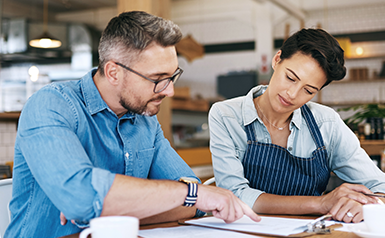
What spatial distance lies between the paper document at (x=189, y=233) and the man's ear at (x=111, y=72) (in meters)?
0.55

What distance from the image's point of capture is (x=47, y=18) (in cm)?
898

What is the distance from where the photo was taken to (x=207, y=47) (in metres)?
8.90

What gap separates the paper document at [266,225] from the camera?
1.13m

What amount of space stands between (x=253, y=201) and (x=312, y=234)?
464 millimetres

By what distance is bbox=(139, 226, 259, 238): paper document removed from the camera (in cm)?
109

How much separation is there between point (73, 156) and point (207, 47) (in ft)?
26.3

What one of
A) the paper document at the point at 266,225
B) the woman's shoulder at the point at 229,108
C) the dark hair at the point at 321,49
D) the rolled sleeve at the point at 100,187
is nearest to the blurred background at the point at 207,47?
the woman's shoulder at the point at 229,108

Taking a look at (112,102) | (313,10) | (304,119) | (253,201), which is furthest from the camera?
(313,10)

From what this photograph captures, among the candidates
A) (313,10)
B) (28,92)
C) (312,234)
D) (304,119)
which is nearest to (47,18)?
(28,92)

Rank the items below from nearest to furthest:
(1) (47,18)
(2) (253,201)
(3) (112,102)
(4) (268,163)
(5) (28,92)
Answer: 1. (3) (112,102)
2. (2) (253,201)
3. (4) (268,163)
4. (5) (28,92)
5. (1) (47,18)

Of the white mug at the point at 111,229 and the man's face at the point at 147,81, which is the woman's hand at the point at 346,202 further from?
the white mug at the point at 111,229

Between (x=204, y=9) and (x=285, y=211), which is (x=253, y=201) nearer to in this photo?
(x=285, y=211)

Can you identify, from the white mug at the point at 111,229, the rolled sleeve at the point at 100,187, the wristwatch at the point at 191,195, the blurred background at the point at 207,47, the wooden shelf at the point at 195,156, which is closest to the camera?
the white mug at the point at 111,229

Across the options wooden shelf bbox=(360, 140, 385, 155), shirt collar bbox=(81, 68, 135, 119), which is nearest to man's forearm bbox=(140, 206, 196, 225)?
shirt collar bbox=(81, 68, 135, 119)
